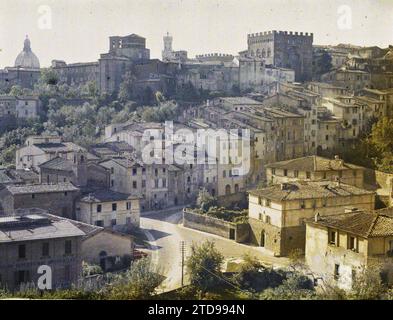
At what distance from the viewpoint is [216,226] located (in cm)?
1339

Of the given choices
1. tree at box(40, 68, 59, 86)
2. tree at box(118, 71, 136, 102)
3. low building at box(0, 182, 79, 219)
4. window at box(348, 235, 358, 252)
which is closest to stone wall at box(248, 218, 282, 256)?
window at box(348, 235, 358, 252)

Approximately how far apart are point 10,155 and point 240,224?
22.1ft

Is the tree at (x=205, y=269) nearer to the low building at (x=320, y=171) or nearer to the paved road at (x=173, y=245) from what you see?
the paved road at (x=173, y=245)

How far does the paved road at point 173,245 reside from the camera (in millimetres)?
10453

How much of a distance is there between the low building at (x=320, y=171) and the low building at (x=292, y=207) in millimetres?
1310

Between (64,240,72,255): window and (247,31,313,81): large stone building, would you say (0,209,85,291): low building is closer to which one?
(64,240,72,255): window

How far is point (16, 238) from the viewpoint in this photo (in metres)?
9.62

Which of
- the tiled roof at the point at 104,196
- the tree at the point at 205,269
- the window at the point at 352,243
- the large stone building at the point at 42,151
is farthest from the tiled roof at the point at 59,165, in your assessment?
the window at the point at 352,243

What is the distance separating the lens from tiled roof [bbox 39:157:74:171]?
14.3m

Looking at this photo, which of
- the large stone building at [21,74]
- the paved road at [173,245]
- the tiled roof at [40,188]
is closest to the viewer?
the paved road at [173,245]
